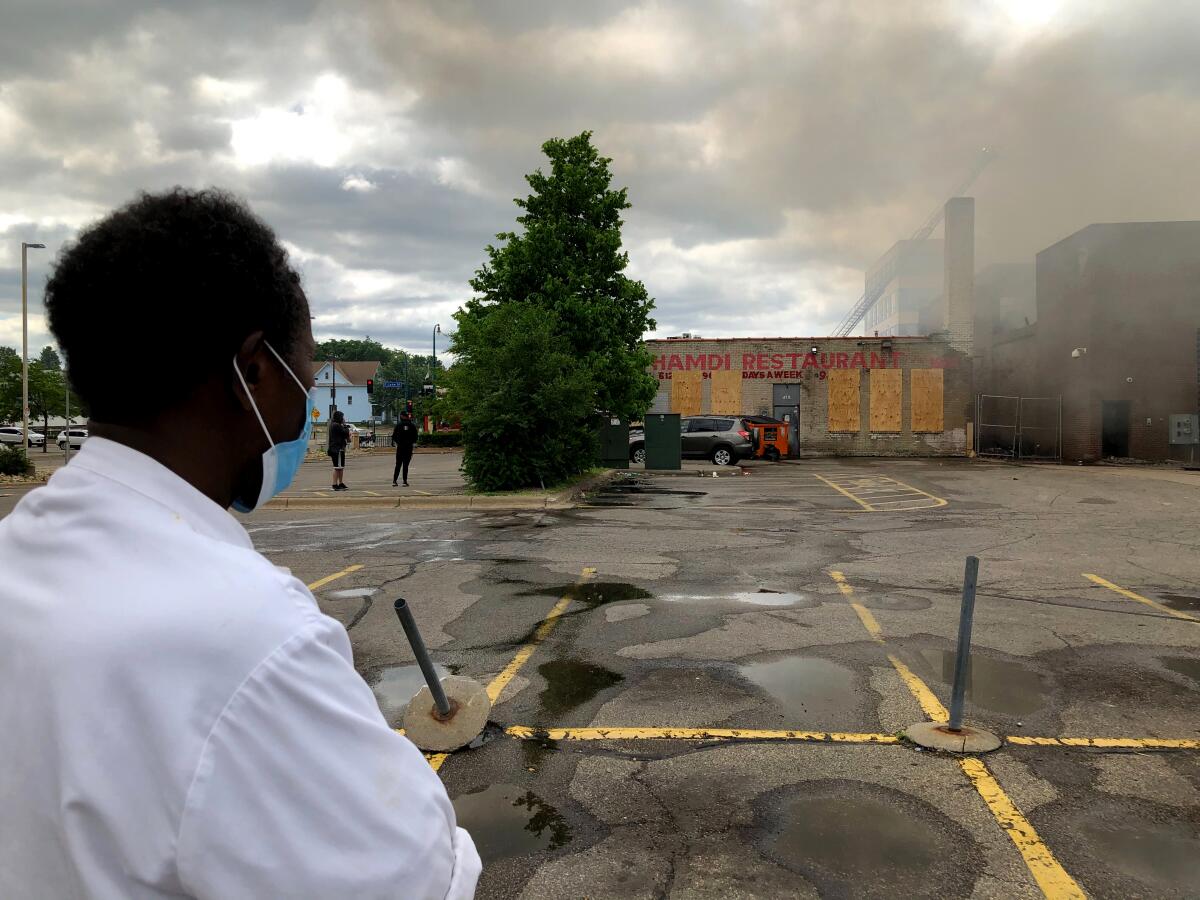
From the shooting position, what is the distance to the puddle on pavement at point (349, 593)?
714cm

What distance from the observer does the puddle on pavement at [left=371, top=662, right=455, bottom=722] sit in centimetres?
445

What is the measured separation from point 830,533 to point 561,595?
17.2ft

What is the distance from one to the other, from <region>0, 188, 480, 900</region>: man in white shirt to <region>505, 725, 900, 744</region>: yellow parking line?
10.1ft

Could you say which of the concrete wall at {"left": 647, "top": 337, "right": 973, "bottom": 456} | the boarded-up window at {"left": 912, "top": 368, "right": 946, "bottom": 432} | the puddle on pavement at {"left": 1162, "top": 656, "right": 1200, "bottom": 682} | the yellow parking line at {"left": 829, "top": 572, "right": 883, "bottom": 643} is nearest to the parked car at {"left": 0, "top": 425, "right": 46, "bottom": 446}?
the concrete wall at {"left": 647, "top": 337, "right": 973, "bottom": 456}

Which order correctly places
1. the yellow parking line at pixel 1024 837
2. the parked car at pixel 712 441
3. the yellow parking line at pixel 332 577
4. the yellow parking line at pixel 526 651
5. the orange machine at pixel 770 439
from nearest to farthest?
the yellow parking line at pixel 1024 837 → the yellow parking line at pixel 526 651 → the yellow parking line at pixel 332 577 → the parked car at pixel 712 441 → the orange machine at pixel 770 439

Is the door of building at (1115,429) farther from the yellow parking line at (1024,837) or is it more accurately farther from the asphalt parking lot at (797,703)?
the yellow parking line at (1024,837)

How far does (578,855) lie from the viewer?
296 centimetres

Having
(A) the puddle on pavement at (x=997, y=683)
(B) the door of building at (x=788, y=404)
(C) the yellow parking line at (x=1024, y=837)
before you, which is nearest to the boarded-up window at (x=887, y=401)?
(B) the door of building at (x=788, y=404)

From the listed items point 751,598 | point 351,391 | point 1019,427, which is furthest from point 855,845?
point 351,391

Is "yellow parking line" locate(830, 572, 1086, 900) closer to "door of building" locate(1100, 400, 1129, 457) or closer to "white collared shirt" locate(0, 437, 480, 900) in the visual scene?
"white collared shirt" locate(0, 437, 480, 900)

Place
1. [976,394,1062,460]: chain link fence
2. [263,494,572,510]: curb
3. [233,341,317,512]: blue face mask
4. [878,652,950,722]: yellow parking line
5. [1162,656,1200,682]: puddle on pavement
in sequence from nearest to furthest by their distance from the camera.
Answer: [233,341,317,512]: blue face mask < [878,652,950,722]: yellow parking line < [1162,656,1200,682]: puddle on pavement < [263,494,572,510]: curb < [976,394,1062,460]: chain link fence

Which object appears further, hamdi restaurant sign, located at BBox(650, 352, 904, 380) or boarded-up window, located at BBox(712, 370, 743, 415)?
→ boarded-up window, located at BBox(712, 370, 743, 415)

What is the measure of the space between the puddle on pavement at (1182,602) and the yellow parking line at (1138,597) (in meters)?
0.09

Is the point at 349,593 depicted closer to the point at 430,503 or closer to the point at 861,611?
the point at 861,611
